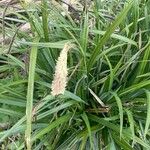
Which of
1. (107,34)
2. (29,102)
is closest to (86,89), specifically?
(107,34)

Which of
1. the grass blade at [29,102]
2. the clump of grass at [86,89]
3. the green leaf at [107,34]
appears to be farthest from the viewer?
the clump of grass at [86,89]

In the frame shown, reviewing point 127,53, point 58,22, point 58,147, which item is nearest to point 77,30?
point 58,22

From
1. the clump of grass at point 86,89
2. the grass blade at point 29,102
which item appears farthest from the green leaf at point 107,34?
the grass blade at point 29,102

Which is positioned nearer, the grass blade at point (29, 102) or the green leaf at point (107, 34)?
the grass blade at point (29, 102)

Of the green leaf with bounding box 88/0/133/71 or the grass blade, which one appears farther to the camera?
the green leaf with bounding box 88/0/133/71

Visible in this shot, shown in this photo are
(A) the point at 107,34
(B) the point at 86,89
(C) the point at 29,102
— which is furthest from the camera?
(B) the point at 86,89

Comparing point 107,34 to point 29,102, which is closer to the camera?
point 29,102

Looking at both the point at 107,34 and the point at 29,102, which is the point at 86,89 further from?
the point at 29,102

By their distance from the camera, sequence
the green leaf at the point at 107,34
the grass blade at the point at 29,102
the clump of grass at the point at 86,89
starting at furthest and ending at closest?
the clump of grass at the point at 86,89, the green leaf at the point at 107,34, the grass blade at the point at 29,102

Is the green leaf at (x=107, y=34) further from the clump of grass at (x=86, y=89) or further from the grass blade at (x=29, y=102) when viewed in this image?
the grass blade at (x=29, y=102)

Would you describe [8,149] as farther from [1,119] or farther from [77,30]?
[77,30]

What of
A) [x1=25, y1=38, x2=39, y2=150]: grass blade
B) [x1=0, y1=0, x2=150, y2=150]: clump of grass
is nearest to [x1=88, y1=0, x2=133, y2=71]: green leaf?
[x1=0, y1=0, x2=150, y2=150]: clump of grass

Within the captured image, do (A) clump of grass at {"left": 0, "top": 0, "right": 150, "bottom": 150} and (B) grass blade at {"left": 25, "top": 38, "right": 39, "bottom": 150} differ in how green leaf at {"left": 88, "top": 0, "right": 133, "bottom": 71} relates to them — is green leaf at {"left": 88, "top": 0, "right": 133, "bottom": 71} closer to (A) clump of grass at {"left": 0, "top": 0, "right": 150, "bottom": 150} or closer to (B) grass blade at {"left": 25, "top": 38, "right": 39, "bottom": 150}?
(A) clump of grass at {"left": 0, "top": 0, "right": 150, "bottom": 150}
